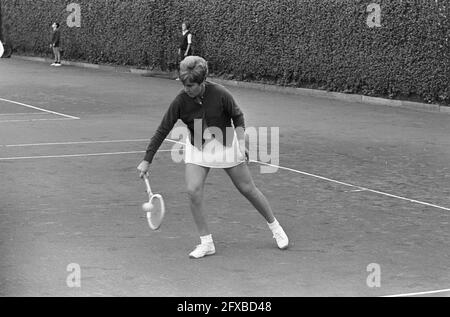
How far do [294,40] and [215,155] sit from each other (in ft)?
64.2

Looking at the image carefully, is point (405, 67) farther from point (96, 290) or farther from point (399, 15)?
point (96, 290)

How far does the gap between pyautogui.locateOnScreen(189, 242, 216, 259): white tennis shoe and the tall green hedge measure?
14.9 m

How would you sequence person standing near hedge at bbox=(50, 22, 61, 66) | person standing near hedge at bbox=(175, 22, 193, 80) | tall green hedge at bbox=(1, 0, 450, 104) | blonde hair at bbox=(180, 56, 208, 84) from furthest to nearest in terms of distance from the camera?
person standing near hedge at bbox=(50, 22, 61, 66) → person standing near hedge at bbox=(175, 22, 193, 80) → tall green hedge at bbox=(1, 0, 450, 104) → blonde hair at bbox=(180, 56, 208, 84)

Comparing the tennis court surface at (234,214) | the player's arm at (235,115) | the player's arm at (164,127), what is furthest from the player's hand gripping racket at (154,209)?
the player's arm at (235,115)

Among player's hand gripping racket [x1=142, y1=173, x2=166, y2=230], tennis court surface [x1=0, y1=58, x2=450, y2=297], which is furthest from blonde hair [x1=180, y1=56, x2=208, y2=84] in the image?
tennis court surface [x1=0, y1=58, x2=450, y2=297]

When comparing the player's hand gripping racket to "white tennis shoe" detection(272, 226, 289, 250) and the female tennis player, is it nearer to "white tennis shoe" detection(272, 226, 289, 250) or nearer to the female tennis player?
the female tennis player

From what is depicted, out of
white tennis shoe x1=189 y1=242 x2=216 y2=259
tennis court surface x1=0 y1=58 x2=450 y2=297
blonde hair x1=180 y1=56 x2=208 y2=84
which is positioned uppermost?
blonde hair x1=180 y1=56 x2=208 y2=84

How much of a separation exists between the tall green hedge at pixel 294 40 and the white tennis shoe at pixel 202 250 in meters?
14.9

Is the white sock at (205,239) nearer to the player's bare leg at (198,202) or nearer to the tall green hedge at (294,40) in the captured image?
the player's bare leg at (198,202)

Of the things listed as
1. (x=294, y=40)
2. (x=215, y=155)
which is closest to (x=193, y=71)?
(x=215, y=155)

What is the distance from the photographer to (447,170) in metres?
14.5

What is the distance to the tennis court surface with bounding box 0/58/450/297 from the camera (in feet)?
27.5

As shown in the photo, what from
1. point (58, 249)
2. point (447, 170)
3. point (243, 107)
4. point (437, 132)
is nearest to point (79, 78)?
point (243, 107)

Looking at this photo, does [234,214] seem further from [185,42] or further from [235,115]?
[185,42]
